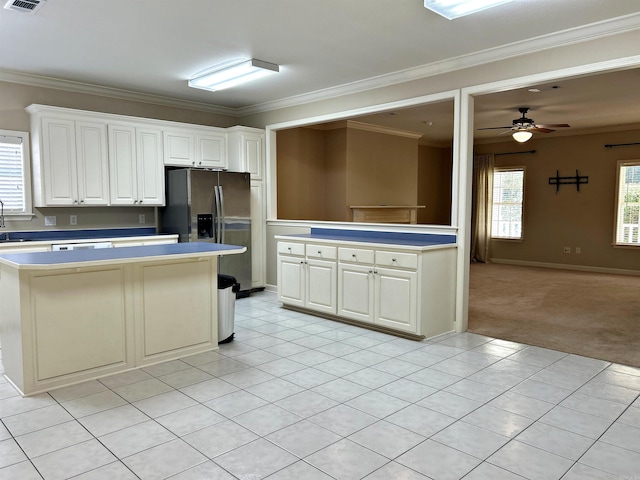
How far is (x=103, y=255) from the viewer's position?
3.26 meters

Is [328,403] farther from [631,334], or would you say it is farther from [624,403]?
[631,334]

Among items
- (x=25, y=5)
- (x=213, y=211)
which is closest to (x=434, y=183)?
(x=213, y=211)

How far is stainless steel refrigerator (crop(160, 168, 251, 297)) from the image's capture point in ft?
18.3

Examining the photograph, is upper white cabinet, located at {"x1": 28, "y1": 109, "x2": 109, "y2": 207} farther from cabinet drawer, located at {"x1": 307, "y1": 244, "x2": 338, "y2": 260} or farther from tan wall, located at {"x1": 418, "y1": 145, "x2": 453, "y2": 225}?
tan wall, located at {"x1": 418, "y1": 145, "x2": 453, "y2": 225}

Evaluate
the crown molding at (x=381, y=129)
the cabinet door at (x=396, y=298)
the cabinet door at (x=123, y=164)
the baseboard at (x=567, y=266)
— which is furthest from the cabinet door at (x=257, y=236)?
the baseboard at (x=567, y=266)

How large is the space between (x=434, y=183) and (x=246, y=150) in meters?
5.98

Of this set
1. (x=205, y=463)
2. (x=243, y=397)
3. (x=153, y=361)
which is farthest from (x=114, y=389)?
(x=205, y=463)

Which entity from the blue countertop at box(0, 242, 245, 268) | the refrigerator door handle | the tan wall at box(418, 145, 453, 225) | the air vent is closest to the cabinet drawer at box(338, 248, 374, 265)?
the blue countertop at box(0, 242, 245, 268)

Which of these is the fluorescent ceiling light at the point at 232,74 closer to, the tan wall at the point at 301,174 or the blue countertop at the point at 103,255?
the blue countertop at the point at 103,255

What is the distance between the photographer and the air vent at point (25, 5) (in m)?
3.06

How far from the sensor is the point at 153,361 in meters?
3.59

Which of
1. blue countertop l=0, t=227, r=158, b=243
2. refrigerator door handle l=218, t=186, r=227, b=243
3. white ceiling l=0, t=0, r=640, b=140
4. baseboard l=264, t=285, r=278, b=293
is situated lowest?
baseboard l=264, t=285, r=278, b=293

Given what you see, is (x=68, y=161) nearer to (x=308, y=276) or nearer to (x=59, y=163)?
(x=59, y=163)

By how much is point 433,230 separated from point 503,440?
253 centimetres
